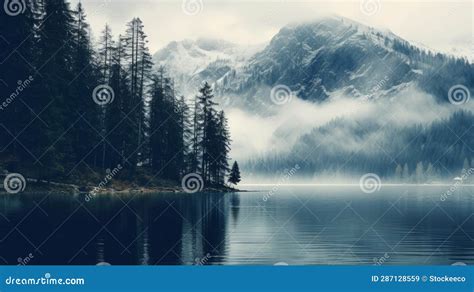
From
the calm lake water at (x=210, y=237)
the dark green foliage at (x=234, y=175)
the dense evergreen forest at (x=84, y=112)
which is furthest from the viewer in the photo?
the dark green foliage at (x=234, y=175)

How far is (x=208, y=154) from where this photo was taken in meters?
101

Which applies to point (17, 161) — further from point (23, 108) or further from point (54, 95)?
point (54, 95)

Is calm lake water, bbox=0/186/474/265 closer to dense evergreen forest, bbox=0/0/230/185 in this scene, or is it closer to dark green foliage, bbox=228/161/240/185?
dense evergreen forest, bbox=0/0/230/185

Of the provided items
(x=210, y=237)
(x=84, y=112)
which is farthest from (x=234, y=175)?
(x=210, y=237)

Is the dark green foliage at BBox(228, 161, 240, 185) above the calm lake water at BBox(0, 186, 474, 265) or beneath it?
above

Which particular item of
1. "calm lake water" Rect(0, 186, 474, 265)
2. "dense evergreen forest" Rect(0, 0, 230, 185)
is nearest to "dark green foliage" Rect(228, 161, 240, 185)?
"dense evergreen forest" Rect(0, 0, 230, 185)

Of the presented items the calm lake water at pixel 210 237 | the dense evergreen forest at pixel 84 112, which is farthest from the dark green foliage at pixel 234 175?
the calm lake water at pixel 210 237

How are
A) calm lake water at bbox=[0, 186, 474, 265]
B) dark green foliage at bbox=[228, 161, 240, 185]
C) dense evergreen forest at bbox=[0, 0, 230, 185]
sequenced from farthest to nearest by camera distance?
dark green foliage at bbox=[228, 161, 240, 185], dense evergreen forest at bbox=[0, 0, 230, 185], calm lake water at bbox=[0, 186, 474, 265]

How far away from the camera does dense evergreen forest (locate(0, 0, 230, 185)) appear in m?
60.8

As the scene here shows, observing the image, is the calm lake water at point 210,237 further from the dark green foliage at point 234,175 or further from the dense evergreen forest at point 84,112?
the dark green foliage at point 234,175

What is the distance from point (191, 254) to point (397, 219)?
94.0 feet

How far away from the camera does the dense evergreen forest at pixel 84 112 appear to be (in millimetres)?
60781

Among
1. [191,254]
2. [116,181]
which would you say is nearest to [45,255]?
[191,254]

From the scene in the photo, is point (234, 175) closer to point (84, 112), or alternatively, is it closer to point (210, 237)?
point (84, 112)
